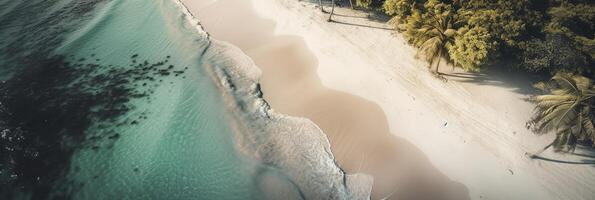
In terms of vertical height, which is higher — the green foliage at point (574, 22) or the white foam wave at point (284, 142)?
the green foliage at point (574, 22)

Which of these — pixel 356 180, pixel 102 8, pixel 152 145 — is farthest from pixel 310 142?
pixel 102 8

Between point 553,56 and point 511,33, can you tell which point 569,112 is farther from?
point 511,33

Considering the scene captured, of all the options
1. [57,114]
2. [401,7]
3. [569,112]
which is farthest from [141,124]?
[569,112]

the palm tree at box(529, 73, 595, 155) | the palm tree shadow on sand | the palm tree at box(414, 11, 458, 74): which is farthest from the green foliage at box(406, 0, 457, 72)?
the palm tree at box(529, 73, 595, 155)

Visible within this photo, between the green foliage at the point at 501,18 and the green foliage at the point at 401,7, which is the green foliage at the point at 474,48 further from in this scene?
the green foliage at the point at 401,7

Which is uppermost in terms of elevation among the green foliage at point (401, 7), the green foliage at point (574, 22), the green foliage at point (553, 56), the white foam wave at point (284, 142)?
the green foliage at point (401, 7)

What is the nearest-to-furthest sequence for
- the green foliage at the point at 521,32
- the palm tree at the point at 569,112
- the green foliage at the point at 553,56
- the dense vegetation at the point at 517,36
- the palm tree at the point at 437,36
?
the palm tree at the point at 569,112 < the green foliage at the point at 553,56 < the dense vegetation at the point at 517,36 < the green foliage at the point at 521,32 < the palm tree at the point at 437,36

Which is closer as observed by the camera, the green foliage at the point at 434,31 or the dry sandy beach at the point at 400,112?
the dry sandy beach at the point at 400,112

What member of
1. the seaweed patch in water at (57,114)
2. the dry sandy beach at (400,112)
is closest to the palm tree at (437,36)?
the dry sandy beach at (400,112)
